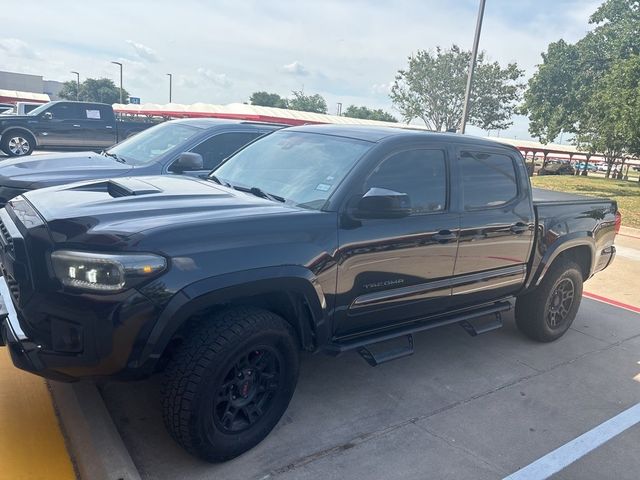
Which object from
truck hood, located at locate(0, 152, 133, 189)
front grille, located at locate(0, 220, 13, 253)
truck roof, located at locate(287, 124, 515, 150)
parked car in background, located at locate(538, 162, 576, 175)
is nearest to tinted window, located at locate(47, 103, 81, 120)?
truck hood, located at locate(0, 152, 133, 189)

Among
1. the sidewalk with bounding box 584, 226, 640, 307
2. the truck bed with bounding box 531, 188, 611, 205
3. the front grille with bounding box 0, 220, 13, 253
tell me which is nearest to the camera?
the front grille with bounding box 0, 220, 13, 253

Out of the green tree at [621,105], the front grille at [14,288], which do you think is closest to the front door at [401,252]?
the front grille at [14,288]

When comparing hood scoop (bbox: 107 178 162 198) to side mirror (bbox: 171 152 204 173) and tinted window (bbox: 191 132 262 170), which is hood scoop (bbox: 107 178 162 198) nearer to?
side mirror (bbox: 171 152 204 173)

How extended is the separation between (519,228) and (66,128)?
594 inches

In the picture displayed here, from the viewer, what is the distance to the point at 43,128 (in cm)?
1566

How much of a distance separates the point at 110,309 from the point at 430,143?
2511 mm

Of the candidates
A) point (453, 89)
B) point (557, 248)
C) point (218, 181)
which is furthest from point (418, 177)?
point (453, 89)

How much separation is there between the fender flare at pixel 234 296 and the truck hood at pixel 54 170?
3567 mm

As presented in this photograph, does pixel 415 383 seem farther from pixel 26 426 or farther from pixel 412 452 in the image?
pixel 26 426

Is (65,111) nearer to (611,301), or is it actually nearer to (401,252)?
(611,301)

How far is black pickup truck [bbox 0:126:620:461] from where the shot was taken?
101 inches

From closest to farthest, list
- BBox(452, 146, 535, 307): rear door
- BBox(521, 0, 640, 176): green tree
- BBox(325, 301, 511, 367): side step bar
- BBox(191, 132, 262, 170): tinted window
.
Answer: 1. BBox(325, 301, 511, 367): side step bar
2. BBox(452, 146, 535, 307): rear door
3. BBox(191, 132, 262, 170): tinted window
4. BBox(521, 0, 640, 176): green tree

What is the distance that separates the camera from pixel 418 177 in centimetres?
387

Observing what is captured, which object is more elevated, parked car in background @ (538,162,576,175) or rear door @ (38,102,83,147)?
rear door @ (38,102,83,147)
